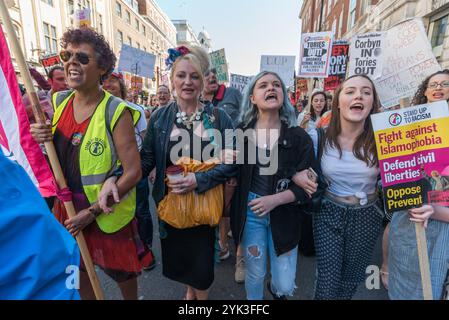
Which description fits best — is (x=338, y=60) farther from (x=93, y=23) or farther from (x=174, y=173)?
(x=93, y=23)

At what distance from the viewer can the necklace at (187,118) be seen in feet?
5.93

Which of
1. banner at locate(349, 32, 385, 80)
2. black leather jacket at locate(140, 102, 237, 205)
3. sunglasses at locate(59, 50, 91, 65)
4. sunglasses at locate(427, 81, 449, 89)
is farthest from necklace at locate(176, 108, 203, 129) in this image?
banner at locate(349, 32, 385, 80)

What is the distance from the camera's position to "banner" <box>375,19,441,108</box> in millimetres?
2092

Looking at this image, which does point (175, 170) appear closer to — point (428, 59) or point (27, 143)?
point (27, 143)

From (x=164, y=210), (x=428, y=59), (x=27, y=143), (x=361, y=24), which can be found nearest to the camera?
(x=27, y=143)

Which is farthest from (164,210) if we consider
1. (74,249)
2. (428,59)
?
(428,59)

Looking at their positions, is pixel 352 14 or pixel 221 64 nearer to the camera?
pixel 221 64

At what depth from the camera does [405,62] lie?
220 cm

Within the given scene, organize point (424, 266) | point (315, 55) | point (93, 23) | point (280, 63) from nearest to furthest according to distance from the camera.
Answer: point (424, 266) < point (315, 55) < point (280, 63) < point (93, 23)

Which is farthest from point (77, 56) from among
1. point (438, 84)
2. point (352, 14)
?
point (352, 14)

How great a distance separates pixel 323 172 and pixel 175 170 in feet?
3.58

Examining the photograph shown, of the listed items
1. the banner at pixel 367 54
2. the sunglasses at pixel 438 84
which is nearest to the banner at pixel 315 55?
the banner at pixel 367 54

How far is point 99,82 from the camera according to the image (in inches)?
65.3

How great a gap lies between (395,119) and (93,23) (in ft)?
86.3
